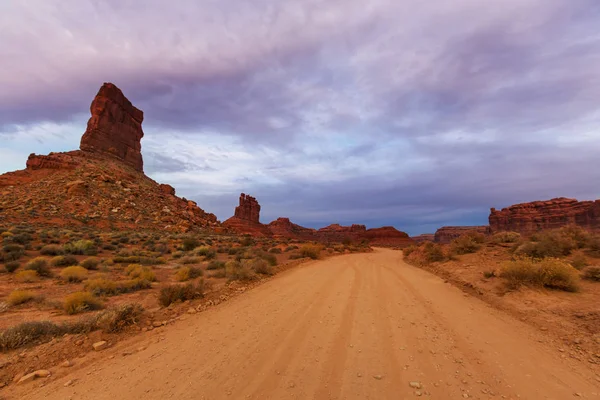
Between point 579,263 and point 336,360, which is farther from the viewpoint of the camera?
point 579,263

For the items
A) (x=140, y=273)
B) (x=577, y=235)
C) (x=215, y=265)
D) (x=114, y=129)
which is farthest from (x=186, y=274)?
(x=114, y=129)

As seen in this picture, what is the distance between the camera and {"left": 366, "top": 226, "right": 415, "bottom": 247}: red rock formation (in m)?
84.8

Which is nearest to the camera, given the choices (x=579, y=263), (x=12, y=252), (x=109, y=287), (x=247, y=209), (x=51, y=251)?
(x=109, y=287)

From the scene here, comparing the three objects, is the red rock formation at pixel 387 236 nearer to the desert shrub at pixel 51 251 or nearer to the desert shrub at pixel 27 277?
the desert shrub at pixel 51 251

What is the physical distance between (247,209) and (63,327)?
312ft

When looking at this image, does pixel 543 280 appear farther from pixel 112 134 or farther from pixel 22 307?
pixel 112 134

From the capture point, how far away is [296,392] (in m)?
3.30

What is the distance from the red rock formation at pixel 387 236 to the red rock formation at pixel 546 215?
24466 millimetres

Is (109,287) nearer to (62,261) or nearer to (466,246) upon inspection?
(62,261)

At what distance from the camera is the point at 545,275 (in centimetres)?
780

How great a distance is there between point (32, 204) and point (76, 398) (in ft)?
150

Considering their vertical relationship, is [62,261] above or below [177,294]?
above

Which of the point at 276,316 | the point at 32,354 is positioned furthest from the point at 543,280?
the point at 32,354

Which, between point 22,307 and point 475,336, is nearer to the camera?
point 475,336
